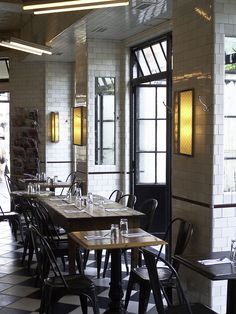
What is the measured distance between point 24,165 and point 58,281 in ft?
23.2

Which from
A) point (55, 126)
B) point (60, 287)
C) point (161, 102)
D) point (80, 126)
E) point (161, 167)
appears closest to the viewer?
point (60, 287)

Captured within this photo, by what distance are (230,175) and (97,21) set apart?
10.5ft

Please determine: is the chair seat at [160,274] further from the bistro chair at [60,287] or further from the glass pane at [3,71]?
the glass pane at [3,71]

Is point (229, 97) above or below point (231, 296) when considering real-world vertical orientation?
above

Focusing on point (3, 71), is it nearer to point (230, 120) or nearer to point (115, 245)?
point (230, 120)

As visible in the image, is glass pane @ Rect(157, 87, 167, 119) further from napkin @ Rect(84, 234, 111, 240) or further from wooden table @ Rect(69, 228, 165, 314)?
napkin @ Rect(84, 234, 111, 240)

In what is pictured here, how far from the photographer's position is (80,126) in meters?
8.73

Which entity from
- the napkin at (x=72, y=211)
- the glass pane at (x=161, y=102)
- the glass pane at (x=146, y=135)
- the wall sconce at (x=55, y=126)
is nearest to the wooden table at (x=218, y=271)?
the napkin at (x=72, y=211)

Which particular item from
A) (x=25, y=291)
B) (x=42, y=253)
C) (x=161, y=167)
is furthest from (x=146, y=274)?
(x=161, y=167)

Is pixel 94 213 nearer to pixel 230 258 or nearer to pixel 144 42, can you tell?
pixel 230 258

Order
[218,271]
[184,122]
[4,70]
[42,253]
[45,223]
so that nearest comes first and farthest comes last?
1. [218,271]
2. [42,253]
3. [184,122]
4. [45,223]
5. [4,70]

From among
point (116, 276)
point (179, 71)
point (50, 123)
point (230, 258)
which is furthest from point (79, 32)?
point (230, 258)

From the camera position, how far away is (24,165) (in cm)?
1118

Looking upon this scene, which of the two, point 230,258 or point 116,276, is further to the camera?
point 116,276
